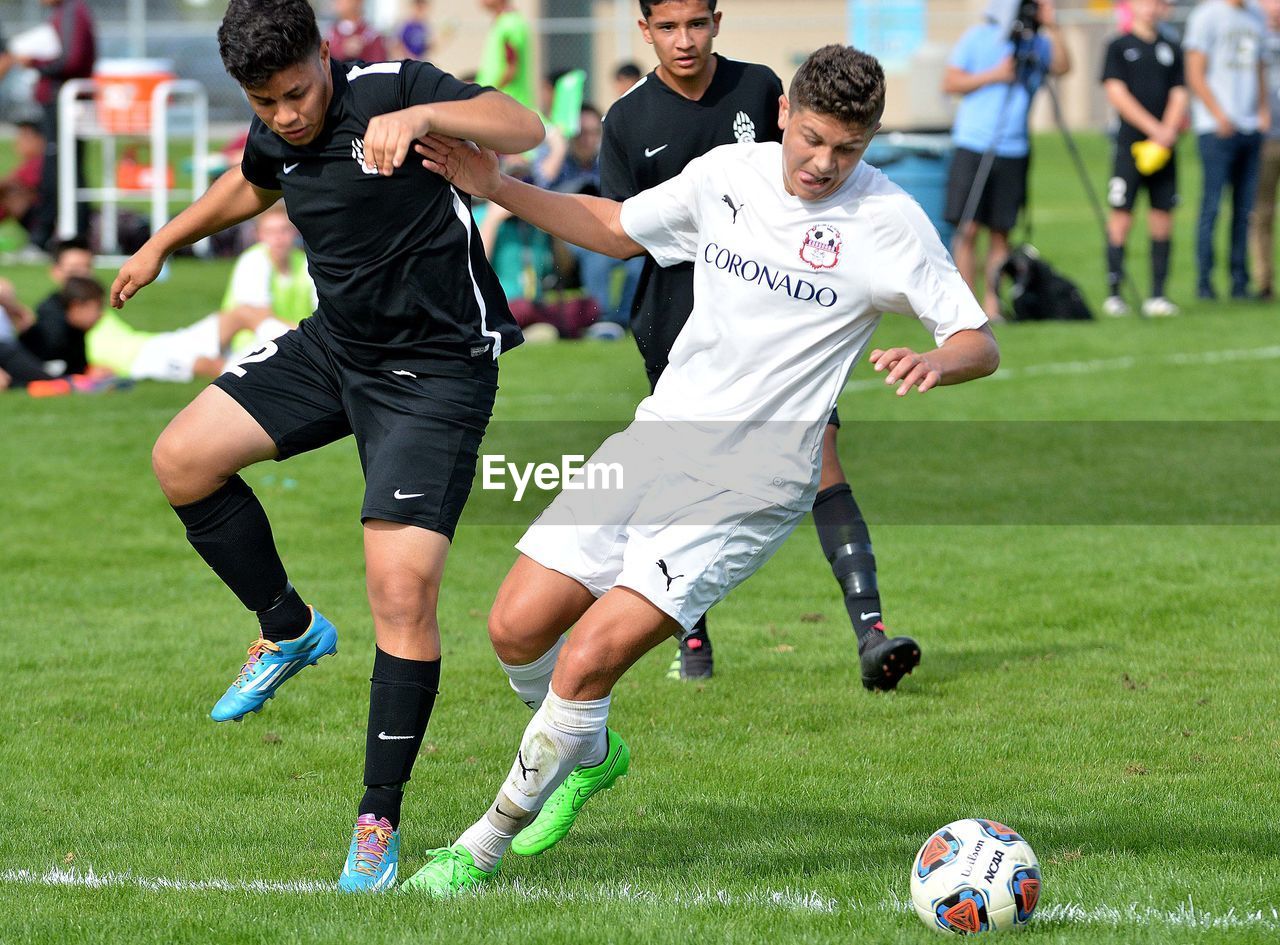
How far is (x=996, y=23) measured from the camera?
→ 16031 mm

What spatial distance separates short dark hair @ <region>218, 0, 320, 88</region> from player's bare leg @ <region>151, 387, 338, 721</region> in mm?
1039

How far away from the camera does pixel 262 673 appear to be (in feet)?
17.7

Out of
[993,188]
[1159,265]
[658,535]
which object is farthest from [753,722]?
[1159,265]

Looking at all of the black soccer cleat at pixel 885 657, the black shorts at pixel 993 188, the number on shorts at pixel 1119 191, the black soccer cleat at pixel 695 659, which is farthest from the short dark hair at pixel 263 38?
the number on shorts at pixel 1119 191

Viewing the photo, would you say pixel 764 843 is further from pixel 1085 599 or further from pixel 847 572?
pixel 1085 599

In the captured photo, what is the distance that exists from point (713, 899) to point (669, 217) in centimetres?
182

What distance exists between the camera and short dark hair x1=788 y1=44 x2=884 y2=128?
4340 mm

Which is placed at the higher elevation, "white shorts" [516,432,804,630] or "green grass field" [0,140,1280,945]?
"white shorts" [516,432,804,630]

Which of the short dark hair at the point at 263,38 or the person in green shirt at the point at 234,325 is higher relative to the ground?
the short dark hair at the point at 263,38

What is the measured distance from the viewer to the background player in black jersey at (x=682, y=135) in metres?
6.21

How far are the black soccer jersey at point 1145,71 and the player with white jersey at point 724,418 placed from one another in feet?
41.1

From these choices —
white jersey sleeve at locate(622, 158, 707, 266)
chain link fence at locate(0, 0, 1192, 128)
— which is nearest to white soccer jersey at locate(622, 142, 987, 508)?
white jersey sleeve at locate(622, 158, 707, 266)

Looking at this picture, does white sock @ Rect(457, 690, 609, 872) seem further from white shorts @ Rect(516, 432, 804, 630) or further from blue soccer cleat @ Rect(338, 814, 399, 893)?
white shorts @ Rect(516, 432, 804, 630)

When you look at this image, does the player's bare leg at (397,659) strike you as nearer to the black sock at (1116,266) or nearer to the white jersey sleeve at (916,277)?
the white jersey sleeve at (916,277)
